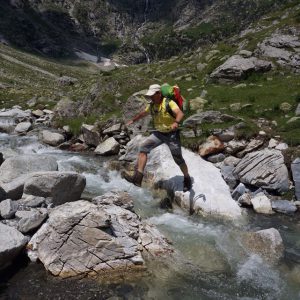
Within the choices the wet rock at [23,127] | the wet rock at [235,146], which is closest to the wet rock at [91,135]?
the wet rock at [23,127]

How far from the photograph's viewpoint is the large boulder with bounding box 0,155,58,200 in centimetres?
1383

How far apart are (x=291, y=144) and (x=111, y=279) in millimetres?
11811

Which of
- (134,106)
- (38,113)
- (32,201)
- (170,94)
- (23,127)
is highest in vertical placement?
(170,94)

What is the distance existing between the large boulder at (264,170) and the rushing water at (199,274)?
2.07 metres

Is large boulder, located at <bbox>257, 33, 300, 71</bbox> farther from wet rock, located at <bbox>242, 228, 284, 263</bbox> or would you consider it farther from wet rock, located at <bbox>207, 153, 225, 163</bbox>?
wet rock, located at <bbox>242, 228, 284, 263</bbox>

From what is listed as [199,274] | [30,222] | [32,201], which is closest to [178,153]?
[199,274]

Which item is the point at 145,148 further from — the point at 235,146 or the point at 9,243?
the point at 235,146

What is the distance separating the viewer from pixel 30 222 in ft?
38.7

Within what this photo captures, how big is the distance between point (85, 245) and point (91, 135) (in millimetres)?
16031

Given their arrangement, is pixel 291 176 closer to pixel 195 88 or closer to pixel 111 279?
pixel 111 279

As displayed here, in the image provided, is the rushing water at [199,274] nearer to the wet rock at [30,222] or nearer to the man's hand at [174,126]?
the wet rock at [30,222]

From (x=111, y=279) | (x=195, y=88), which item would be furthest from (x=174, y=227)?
(x=195, y=88)

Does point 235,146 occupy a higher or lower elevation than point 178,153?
lower

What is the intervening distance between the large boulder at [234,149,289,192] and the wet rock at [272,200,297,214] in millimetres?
783
